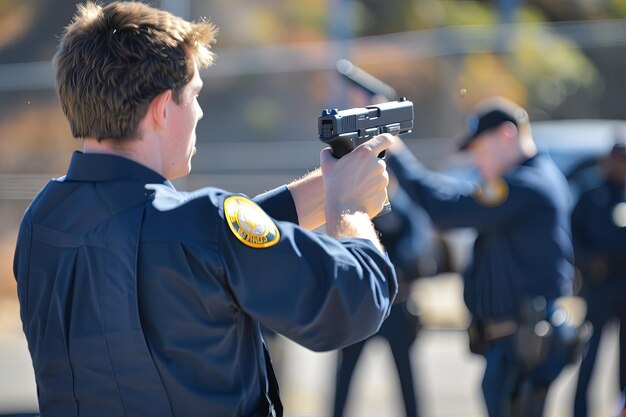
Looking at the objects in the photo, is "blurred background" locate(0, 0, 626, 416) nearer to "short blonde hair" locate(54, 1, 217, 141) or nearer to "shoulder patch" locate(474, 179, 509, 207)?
"shoulder patch" locate(474, 179, 509, 207)

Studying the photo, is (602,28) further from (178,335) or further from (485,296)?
(178,335)

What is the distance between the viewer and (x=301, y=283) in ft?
5.87

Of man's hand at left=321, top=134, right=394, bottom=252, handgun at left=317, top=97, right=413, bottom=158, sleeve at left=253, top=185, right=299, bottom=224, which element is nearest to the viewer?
man's hand at left=321, top=134, right=394, bottom=252

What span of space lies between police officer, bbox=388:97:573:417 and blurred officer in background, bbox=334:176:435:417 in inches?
14.8

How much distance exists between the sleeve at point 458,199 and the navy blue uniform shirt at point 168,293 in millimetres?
2854

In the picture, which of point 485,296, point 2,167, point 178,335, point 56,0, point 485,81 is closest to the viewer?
point 178,335

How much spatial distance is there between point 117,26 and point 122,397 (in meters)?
0.67

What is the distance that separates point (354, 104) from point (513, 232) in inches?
64.7

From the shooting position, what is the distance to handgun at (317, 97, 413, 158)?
2.06m

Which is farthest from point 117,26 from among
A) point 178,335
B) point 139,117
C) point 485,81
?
point 485,81

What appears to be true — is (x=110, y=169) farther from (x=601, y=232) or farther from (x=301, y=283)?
(x=601, y=232)

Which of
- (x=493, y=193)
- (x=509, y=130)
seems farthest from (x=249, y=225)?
(x=509, y=130)

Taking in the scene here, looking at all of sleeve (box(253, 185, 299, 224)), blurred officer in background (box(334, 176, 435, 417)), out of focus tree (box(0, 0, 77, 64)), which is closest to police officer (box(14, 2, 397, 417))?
sleeve (box(253, 185, 299, 224))

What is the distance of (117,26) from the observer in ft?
6.05
